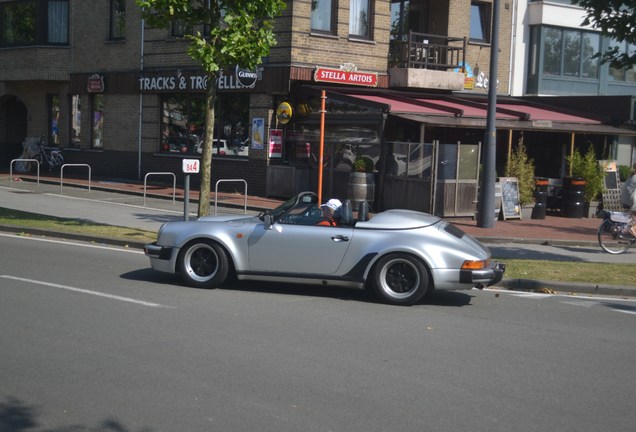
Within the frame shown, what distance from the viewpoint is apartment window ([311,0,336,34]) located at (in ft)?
77.3

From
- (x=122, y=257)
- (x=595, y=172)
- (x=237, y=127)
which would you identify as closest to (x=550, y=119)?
(x=595, y=172)

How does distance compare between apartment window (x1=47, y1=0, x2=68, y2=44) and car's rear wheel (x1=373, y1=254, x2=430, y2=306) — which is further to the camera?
apartment window (x1=47, y1=0, x2=68, y2=44)

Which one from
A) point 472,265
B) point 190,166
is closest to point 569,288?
point 472,265

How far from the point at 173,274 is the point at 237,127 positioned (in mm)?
14329

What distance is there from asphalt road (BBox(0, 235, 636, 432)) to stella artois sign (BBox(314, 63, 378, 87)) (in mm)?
12928

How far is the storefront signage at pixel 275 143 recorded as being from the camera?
78.0 ft

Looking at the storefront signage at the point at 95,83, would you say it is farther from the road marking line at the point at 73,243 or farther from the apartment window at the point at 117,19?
the road marking line at the point at 73,243

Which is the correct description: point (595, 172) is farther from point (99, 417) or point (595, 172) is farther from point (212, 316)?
point (99, 417)

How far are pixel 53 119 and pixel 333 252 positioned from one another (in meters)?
24.5

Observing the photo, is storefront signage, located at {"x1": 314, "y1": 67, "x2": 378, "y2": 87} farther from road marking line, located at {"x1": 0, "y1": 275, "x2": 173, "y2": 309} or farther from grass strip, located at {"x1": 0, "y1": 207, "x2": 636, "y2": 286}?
road marking line, located at {"x1": 0, "y1": 275, "x2": 173, "y2": 309}

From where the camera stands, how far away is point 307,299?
405 inches

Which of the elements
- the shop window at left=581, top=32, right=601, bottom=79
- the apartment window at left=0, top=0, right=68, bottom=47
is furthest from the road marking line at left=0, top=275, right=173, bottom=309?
the shop window at left=581, top=32, right=601, bottom=79

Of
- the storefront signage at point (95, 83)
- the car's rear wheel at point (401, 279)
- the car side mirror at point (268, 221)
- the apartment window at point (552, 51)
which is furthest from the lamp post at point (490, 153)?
the storefront signage at point (95, 83)

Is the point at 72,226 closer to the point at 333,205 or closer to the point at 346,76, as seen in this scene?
the point at 333,205
